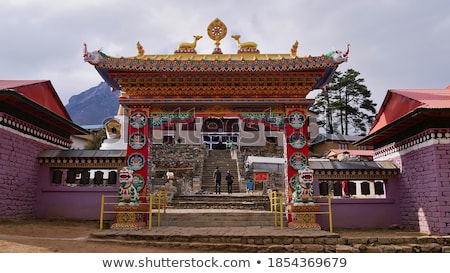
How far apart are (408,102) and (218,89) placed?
21.4ft

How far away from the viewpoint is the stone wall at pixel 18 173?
11828 mm

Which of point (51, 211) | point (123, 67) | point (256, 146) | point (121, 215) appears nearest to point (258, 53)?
point (123, 67)

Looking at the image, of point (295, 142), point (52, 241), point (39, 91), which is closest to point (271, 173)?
point (295, 142)

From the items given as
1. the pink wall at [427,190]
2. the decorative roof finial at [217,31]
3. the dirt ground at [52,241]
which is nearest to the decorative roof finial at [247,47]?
the decorative roof finial at [217,31]

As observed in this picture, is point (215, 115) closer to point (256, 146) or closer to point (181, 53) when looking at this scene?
point (181, 53)

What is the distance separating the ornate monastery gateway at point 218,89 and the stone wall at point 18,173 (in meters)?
3.74

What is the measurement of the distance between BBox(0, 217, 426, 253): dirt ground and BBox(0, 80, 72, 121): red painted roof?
4.40 meters

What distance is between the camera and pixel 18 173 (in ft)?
41.1

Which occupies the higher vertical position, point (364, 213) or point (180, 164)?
point (180, 164)

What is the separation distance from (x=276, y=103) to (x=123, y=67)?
5.21 m

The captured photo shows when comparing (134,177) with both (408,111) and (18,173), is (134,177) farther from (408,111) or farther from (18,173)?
(408,111)

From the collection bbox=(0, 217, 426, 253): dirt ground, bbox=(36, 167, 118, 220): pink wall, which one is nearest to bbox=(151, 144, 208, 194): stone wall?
bbox=(36, 167, 118, 220): pink wall

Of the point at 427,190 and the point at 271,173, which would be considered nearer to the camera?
the point at 427,190

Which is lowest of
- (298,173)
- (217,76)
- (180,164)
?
(298,173)
